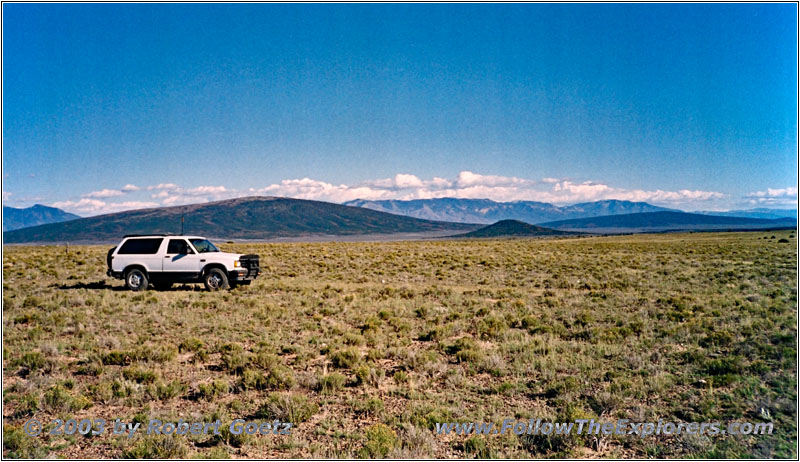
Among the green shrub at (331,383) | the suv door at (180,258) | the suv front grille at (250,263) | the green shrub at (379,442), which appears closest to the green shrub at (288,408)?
the green shrub at (331,383)

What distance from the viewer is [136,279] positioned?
20.7 m

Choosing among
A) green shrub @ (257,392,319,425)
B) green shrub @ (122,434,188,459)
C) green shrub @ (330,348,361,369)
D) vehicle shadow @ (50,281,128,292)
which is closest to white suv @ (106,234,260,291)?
vehicle shadow @ (50,281,128,292)

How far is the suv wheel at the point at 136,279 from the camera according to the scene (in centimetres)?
2064

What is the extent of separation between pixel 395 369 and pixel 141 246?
602 inches

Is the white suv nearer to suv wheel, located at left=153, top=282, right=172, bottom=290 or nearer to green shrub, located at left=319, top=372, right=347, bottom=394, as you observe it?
suv wheel, located at left=153, top=282, right=172, bottom=290

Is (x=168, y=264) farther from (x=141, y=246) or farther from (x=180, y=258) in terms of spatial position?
(x=141, y=246)

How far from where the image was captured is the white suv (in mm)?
20609

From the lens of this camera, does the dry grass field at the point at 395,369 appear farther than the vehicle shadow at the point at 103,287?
No

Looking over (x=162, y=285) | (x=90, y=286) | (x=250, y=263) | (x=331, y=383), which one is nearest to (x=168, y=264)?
(x=162, y=285)

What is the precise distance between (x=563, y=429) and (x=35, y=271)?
112 ft

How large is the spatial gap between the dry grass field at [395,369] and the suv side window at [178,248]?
228cm

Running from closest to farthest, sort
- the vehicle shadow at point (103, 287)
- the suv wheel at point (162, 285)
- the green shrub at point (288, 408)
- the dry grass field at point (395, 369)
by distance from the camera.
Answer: the dry grass field at point (395, 369) → the green shrub at point (288, 408) → the suv wheel at point (162, 285) → the vehicle shadow at point (103, 287)

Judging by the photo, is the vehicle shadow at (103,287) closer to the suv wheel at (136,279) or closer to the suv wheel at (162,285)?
the suv wheel at (162,285)

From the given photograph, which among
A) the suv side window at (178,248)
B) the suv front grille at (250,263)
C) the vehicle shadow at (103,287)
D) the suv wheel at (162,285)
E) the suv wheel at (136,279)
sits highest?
the suv side window at (178,248)
